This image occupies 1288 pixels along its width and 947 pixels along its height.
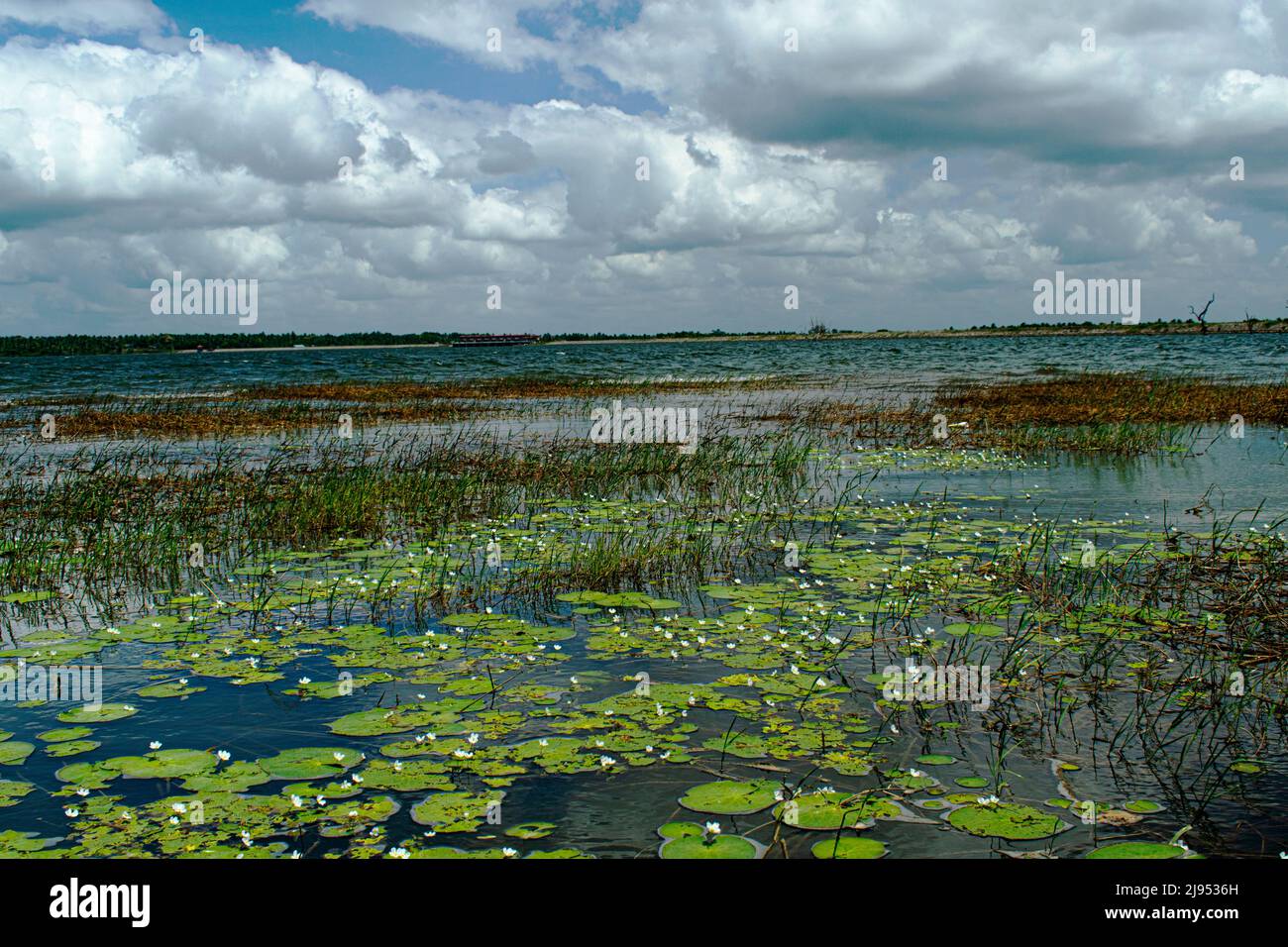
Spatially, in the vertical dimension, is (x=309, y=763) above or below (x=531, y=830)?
above

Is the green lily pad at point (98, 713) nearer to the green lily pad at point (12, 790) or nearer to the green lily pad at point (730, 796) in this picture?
the green lily pad at point (12, 790)

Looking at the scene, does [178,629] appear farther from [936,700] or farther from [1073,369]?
[1073,369]

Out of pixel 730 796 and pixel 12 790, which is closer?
pixel 730 796

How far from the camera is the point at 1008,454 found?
23.1 metres

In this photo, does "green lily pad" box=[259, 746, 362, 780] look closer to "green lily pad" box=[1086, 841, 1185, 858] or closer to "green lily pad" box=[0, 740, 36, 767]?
"green lily pad" box=[0, 740, 36, 767]

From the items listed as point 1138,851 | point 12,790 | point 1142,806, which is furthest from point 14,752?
point 1142,806

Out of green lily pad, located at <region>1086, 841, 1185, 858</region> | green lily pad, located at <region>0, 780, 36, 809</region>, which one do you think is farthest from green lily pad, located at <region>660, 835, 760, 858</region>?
green lily pad, located at <region>0, 780, 36, 809</region>

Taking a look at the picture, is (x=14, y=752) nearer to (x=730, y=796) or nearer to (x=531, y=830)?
(x=531, y=830)

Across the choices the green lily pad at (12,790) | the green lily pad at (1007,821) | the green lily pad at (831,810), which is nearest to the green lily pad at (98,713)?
the green lily pad at (12,790)

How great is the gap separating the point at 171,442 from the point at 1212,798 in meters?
28.3

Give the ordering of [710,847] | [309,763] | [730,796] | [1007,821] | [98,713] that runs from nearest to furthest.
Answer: [710,847] → [1007,821] → [730,796] → [309,763] → [98,713]
